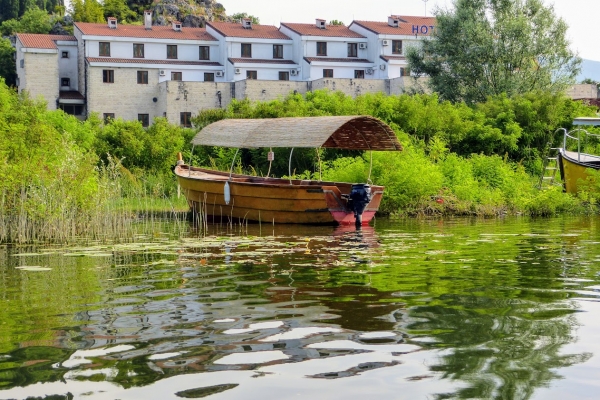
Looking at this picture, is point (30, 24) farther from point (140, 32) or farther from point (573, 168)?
point (573, 168)

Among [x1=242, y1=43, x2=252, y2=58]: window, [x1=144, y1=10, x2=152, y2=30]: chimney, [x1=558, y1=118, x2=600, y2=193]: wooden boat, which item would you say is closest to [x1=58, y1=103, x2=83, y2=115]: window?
[x1=144, y1=10, x2=152, y2=30]: chimney

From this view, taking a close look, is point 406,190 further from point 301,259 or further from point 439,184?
point 301,259

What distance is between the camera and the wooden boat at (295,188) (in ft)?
74.8

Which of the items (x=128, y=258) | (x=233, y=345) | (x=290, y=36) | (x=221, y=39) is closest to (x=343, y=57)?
(x=290, y=36)

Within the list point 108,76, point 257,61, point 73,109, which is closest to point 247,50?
point 257,61

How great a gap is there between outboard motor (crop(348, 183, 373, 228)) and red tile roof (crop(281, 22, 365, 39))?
4924 centimetres

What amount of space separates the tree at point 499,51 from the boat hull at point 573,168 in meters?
13.4

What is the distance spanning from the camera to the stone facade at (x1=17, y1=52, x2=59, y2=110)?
6506 centimetres

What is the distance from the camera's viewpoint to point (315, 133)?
22.9m

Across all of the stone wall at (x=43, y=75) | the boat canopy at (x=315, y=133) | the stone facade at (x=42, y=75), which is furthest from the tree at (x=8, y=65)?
the boat canopy at (x=315, y=133)

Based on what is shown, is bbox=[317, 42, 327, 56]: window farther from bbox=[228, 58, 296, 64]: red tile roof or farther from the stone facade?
the stone facade

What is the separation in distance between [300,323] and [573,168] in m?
24.0

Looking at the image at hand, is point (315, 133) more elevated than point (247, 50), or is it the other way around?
point (247, 50)

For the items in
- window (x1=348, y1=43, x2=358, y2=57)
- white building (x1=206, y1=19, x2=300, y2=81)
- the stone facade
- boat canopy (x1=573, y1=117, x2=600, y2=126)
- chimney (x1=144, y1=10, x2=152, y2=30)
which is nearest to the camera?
boat canopy (x1=573, y1=117, x2=600, y2=126)
